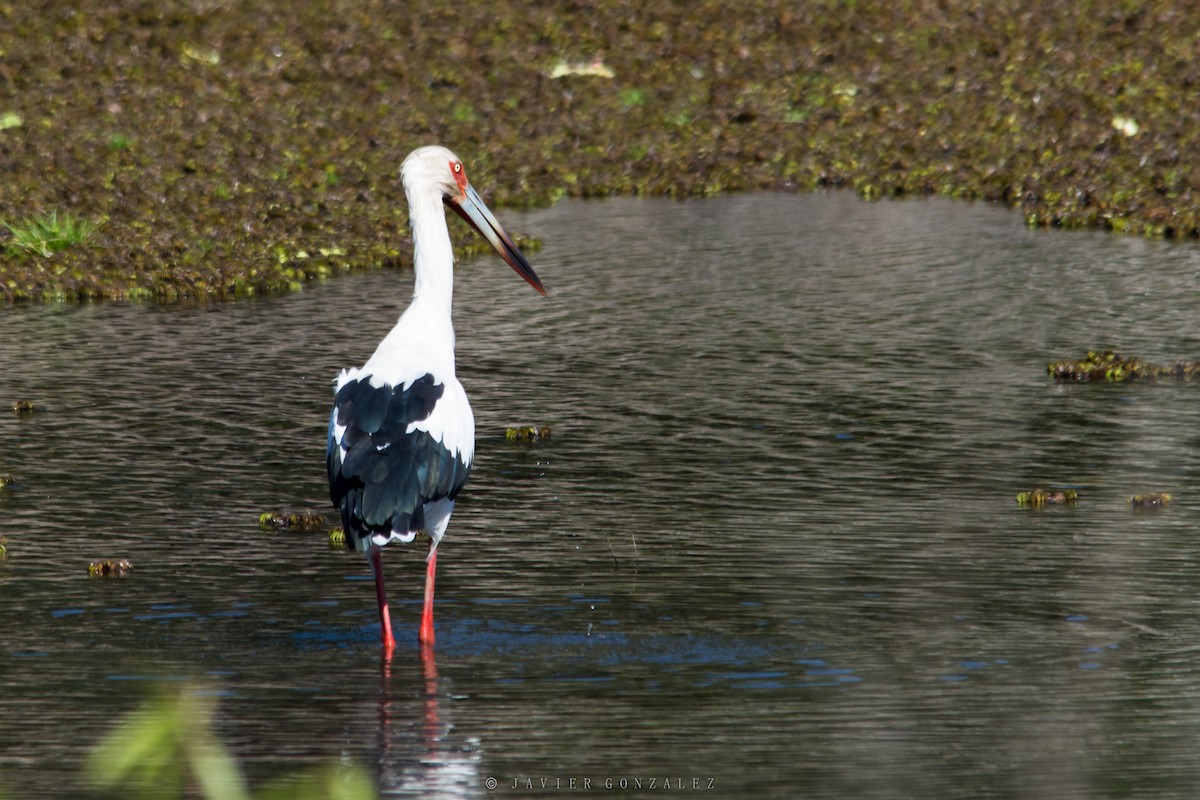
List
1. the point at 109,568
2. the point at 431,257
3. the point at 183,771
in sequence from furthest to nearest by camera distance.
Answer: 1. the point at 431,257
2. the point at 109,568
3. the point at 183,771

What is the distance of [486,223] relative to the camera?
1189 cm

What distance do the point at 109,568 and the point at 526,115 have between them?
21713 mm

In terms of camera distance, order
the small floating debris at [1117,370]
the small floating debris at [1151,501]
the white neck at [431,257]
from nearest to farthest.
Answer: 1. the white neck at [431,257]
2. the small floating debris at [1151,501]
3. the small floating debris at [1117,370]

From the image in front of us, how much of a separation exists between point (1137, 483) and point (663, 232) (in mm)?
13198

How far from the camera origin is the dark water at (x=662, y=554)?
A: 771 centimetres

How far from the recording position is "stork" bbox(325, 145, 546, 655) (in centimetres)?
908

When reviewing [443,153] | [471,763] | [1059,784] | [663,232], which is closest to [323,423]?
[443,153]

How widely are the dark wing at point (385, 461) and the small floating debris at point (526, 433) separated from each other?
3845 mm

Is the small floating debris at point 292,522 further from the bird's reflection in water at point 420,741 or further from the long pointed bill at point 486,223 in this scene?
the bird's reflection in water at point 420,741

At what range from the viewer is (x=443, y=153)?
11344 mm

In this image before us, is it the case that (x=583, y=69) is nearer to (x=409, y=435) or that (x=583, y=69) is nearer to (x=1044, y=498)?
(x=1044, y=498)

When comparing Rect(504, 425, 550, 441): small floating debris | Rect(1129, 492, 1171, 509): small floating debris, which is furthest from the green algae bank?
Rect(1129, 492, 1171, 509): small floating debris

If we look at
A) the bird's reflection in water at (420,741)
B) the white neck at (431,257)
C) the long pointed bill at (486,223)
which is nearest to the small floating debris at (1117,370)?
the long pointed bill at (486,223)

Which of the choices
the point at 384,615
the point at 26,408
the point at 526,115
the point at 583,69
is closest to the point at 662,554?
the point at 384,615
